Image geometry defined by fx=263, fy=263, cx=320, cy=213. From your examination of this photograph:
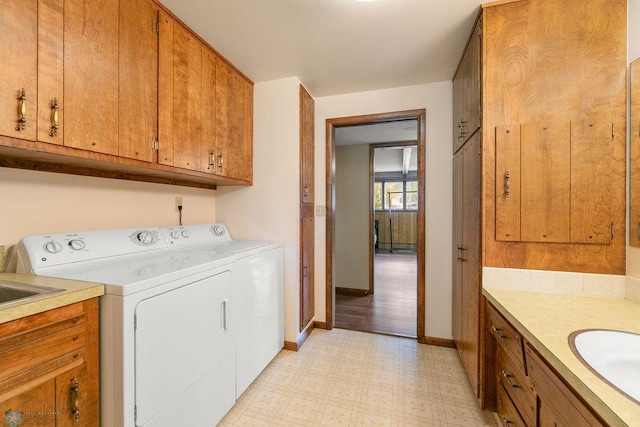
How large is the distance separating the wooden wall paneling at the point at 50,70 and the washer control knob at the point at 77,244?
0.50 metres

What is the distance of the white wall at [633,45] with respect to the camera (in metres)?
1.26

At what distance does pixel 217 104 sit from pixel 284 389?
2109 mm

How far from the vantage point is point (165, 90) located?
5.16 ft

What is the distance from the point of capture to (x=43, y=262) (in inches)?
45.1

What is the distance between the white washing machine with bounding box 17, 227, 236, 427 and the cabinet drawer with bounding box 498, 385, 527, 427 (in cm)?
144

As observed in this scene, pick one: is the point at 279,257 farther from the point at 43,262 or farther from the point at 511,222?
the point at 511,222

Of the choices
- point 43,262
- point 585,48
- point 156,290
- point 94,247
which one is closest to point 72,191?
point 94,247

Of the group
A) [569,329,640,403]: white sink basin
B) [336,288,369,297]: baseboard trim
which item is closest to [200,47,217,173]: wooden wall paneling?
[569,329,640,403]: white sink basin

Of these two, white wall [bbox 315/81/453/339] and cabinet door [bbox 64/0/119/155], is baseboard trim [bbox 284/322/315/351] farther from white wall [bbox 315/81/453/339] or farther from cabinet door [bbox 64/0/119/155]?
cabinet door [bbox 64/0/119/155]

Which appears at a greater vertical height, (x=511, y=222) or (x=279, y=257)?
(x=511, y=222)

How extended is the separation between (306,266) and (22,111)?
6.54 ft

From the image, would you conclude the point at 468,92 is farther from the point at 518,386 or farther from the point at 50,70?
the point at 50,70

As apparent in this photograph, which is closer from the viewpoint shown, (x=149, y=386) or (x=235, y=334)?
(x=149, y=386)

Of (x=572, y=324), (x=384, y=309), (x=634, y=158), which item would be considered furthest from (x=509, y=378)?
(x=384, y=309)
